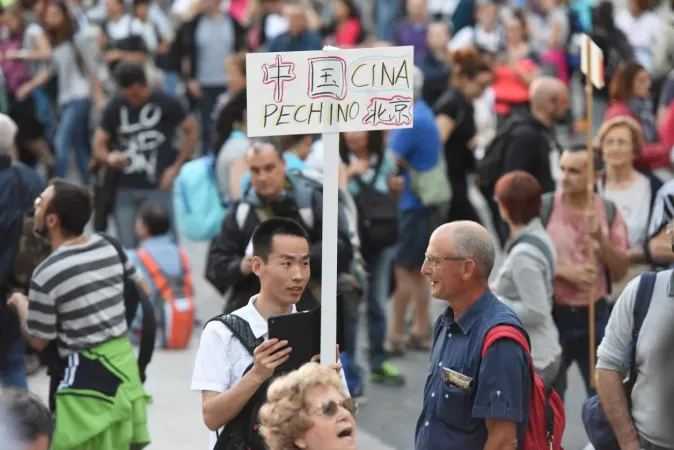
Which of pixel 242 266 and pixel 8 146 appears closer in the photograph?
pixel 242 266

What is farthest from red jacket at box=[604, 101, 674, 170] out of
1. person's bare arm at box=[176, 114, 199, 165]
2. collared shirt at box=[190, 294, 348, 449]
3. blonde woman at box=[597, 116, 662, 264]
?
collared shirt at box=[190, 294, 348, 449]

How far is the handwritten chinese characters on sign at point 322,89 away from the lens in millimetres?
4891

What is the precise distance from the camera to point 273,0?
16.3m

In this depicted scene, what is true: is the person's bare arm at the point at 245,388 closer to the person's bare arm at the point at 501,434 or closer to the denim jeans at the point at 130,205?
the person's bare arm at the point at 501,434

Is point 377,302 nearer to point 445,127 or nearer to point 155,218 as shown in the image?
point 155,218

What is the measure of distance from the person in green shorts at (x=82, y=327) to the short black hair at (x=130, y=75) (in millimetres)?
4186

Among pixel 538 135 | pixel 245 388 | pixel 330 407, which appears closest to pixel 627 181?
pixel 538 135

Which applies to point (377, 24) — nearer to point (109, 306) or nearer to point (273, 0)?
point (273, 0)

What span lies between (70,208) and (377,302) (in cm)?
338

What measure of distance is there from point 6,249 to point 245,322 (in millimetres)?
2923

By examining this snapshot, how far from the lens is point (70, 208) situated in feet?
20.3

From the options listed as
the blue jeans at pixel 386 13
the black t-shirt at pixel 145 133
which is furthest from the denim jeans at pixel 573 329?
the blue jeans at pixel 386 13

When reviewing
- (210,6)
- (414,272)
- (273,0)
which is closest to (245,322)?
(414,272)

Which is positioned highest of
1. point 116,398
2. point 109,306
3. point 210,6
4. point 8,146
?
point 210,6
